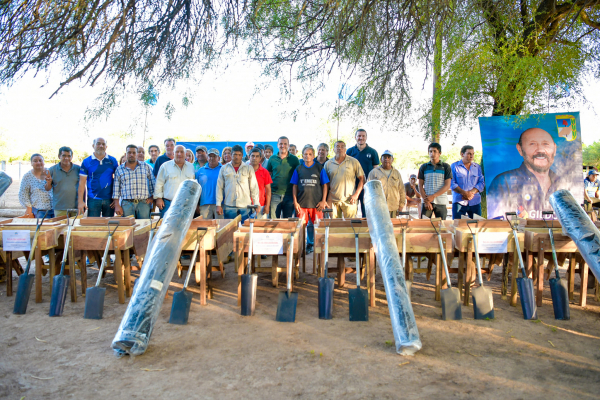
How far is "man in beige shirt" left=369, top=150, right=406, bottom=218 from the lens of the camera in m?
6.50

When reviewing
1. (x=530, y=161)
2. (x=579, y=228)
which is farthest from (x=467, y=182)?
(x=579, y=228)

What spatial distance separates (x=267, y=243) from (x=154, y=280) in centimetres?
126

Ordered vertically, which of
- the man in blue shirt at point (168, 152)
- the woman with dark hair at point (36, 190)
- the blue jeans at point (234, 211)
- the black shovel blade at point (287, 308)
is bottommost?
the black shovel blade at point (287, 308)

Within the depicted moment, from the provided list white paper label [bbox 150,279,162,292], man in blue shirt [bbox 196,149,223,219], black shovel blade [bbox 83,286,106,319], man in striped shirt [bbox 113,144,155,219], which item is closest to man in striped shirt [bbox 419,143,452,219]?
man in blue shirt [bbox 196,149,223,219]

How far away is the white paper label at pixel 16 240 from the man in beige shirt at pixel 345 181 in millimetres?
4216

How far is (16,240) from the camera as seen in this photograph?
179 inches

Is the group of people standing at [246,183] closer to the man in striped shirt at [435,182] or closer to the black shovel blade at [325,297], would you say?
the man in striped shirt at [435,182]

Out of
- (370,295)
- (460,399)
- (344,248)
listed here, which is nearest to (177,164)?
(344,248)

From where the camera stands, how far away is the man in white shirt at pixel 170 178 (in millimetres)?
6355

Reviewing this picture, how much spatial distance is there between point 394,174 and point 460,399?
4279 mm

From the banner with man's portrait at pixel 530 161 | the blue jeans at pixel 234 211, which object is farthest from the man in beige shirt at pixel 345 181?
the banner with man's portrait at pixel 530 161

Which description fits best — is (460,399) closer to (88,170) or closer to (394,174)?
(394,174)

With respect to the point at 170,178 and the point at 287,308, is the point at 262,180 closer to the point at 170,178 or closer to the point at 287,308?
the point at 170,178

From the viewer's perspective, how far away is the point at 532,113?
6.45m
